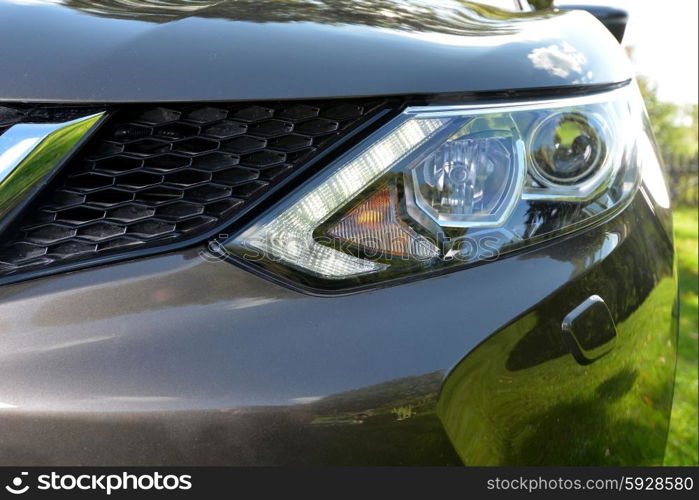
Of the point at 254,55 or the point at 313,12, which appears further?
the point at 313,12

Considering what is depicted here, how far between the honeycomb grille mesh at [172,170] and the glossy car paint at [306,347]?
4 cm

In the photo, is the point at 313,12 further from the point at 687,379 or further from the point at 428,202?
the point at 687,379

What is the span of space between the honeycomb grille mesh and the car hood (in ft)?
0.12

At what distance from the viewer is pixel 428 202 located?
1134 millimetres

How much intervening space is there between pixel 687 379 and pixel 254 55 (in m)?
3.39

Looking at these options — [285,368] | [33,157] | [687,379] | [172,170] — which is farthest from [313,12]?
[687,379]

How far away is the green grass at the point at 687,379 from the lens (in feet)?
9.83

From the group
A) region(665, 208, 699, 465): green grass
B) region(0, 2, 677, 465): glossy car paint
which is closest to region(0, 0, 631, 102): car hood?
region(0, 2, 677, 465): glossy car paint

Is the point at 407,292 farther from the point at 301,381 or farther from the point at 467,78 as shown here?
the point at 467,78

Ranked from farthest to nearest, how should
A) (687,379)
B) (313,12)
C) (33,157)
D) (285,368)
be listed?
1. (687,379)
2. (313,12)
3. (33,157)
4. (285,368)

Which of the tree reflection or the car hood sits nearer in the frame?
the car hood

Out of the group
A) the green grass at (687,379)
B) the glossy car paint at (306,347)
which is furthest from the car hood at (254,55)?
the green grass at (687,379)

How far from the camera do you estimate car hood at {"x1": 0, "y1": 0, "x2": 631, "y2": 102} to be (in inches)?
43.1

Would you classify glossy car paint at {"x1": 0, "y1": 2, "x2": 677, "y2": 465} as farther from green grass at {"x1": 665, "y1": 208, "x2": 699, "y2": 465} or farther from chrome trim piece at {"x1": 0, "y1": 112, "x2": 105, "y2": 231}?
green grass at {"x1": 665, "y1": 208, "x2": 699, "y2": 465}
